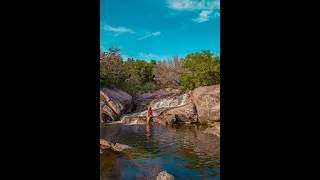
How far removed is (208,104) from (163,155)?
639 centimetres

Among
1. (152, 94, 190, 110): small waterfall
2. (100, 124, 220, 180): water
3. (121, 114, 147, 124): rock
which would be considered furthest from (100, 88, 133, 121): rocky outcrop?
(100, 124, 220, 180): water

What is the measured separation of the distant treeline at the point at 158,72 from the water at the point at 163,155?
19.6ft

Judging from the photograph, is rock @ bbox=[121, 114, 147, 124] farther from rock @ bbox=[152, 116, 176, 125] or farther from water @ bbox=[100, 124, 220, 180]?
water @ bbox=[100, 124, 220, 180]

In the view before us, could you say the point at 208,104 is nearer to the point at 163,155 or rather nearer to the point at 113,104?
the point at 163,155

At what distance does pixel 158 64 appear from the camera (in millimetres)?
25938

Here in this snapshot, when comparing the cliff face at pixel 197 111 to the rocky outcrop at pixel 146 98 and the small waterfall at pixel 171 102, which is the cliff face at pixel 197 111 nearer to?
the small waterfall at pixel 171 102

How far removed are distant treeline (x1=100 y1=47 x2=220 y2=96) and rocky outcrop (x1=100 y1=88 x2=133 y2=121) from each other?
5.82 ft

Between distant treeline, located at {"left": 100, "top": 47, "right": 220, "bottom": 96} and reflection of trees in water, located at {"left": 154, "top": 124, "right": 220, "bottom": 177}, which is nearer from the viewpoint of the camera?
reflection of trees in water, located at {"left": 154, "top": 124, "right": 220, "bottom": 177}

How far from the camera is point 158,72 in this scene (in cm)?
2548

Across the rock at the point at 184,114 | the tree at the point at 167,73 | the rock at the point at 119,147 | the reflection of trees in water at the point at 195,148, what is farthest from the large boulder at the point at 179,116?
the tree at the point at 167,73

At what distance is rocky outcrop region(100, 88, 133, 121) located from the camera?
14758 millimetres

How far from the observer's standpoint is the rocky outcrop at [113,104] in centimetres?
1476

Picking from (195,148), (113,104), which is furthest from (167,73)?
(195,148)
